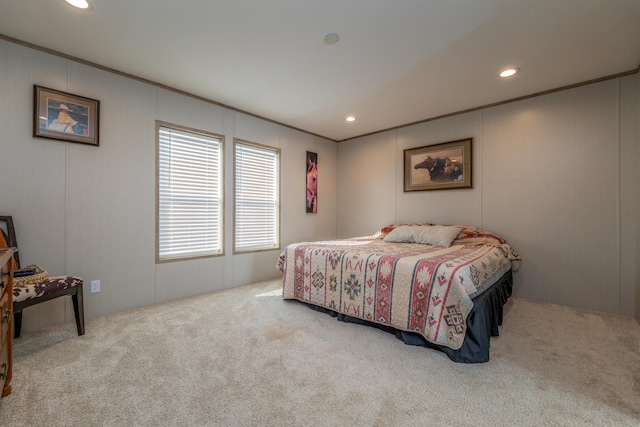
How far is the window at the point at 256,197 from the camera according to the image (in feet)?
12.8

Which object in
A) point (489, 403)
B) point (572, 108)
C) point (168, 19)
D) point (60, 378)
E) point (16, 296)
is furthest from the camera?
point (572, 108)

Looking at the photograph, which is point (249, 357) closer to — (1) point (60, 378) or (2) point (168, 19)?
(1) point (60, 378)

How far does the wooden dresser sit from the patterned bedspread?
2.17m

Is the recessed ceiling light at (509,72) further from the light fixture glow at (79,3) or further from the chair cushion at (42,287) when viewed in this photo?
the chair cushion at (42,287)

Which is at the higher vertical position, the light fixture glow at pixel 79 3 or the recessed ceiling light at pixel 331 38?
the light fixture glow at pixel 79 3

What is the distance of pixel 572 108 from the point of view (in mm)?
3098

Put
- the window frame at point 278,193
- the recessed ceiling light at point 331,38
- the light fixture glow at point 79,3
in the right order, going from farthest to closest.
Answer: the window frame at point 278,193, the recessed ceiling light at point 331,38, the light fixture glow at point 79,3

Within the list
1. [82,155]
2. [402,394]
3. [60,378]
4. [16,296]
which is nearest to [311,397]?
[402,394]

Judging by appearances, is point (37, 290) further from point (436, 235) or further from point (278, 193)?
point (436, 235)

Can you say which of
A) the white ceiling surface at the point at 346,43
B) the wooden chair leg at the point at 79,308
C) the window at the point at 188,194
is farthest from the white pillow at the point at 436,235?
the wooden chair leg at the point at 79,308

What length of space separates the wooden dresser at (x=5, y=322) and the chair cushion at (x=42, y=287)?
47 centimetres

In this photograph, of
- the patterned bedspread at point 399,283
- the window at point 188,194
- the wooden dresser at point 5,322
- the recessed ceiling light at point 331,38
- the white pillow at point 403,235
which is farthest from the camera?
the white pillow at point 403,235

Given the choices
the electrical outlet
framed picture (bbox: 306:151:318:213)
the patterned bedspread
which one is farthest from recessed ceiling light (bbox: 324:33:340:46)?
the electrical outlet

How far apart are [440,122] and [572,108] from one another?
1.43m
